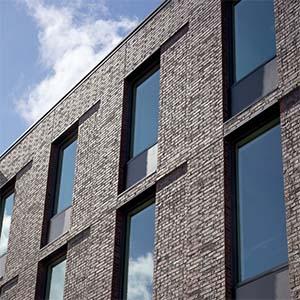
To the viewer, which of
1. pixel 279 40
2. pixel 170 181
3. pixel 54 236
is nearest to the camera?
pixel 279 40

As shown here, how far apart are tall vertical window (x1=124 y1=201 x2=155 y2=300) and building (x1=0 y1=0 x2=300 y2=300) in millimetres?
39

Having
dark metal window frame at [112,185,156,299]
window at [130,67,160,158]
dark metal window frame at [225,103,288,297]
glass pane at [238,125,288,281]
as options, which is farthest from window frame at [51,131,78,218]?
glass pane at [238,125,288,281]

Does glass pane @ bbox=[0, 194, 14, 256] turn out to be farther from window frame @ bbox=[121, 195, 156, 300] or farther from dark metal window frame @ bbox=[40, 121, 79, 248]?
window frame @ bbox=[121, 195, 156, 300]

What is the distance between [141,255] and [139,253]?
0.11m

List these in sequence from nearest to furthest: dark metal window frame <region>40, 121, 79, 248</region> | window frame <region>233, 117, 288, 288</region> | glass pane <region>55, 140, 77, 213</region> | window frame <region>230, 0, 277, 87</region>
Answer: window frame <region>233, 117, 288, 288</region>, window frame <region>230, 0, 277, 87</region>, glass pane <region>55, 140, 77, 213</region>, dark metal window frame <region>40, 121, 79, 248</region>

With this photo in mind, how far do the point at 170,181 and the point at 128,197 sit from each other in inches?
60.8

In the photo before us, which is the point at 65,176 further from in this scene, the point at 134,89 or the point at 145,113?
the point at 145,113

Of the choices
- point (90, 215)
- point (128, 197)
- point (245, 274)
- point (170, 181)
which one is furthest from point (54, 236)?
point (245, 274)

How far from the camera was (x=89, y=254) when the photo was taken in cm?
1823

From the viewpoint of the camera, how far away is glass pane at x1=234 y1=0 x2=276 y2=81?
52.1 feet

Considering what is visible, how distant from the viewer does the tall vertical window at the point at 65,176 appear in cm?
2072

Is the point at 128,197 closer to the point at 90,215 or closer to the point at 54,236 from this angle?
the point at 90,215

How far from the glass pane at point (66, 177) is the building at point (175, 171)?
5cm

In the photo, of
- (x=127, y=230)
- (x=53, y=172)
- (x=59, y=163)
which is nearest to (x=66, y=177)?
(x=53, y=172)
